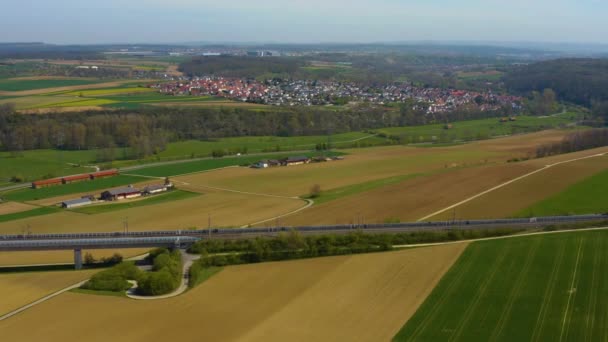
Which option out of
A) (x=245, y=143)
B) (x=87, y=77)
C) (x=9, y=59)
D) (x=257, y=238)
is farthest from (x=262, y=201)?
(x=9, y=59)

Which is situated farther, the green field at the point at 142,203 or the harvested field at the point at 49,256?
the green field at the point at 142,203

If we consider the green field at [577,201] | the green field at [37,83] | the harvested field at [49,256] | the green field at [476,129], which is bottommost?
the harvested field at [49,256]

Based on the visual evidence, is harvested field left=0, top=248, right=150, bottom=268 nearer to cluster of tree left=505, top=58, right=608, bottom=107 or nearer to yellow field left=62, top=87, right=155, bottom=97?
yellow field left=62, top=87, right=155, bottom=97

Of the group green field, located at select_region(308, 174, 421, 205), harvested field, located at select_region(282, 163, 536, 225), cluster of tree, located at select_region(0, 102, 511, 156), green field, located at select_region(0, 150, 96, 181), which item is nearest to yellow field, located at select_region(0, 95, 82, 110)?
cluster of tree, located at select_region(0, 102, 511, 156)

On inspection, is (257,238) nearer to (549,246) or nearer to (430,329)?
(430,329)

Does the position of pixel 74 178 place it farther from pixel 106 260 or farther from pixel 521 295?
pixel 521 295

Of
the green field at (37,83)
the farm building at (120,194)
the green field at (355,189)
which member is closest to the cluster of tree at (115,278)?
the farm building at (120,194)

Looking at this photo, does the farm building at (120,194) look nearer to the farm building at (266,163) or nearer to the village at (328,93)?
the farm building at (266,163)
